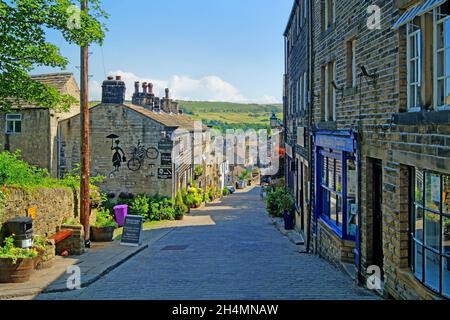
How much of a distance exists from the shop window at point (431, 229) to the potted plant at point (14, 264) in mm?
7438

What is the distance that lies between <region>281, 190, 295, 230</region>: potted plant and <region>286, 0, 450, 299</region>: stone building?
A: 8.50 meters

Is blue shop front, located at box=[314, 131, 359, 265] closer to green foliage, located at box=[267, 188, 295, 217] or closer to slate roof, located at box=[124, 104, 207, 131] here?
green foliage, located at box=[267, 188, 295, 217]

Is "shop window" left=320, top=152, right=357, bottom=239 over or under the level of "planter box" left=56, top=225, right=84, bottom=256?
over

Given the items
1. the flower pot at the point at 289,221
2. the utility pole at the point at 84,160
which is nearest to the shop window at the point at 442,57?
the utility pole at the point at 84,160

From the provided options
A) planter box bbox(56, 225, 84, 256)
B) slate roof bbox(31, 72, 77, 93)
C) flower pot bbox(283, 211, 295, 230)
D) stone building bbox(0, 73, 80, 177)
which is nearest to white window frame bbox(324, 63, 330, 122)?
planter box bbox(56, 225, 84, 256)

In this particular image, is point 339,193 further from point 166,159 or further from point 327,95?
point 166,159

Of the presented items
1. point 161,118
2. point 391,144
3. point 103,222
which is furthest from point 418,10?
point 161,118

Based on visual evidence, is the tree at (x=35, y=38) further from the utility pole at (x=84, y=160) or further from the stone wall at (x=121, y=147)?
the stone wall at (x=121, y=147)

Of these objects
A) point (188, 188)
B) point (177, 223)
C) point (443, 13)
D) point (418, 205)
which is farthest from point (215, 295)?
point (188, 188)

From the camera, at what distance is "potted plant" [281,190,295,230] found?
22656 mm

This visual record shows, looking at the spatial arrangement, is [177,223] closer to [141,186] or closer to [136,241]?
[141,186]

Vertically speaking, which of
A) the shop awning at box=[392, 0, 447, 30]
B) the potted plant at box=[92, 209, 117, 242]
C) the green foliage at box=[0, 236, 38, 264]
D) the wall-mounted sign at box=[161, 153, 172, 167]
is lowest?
the potted plant at box=[92, 209, 117, 242]
